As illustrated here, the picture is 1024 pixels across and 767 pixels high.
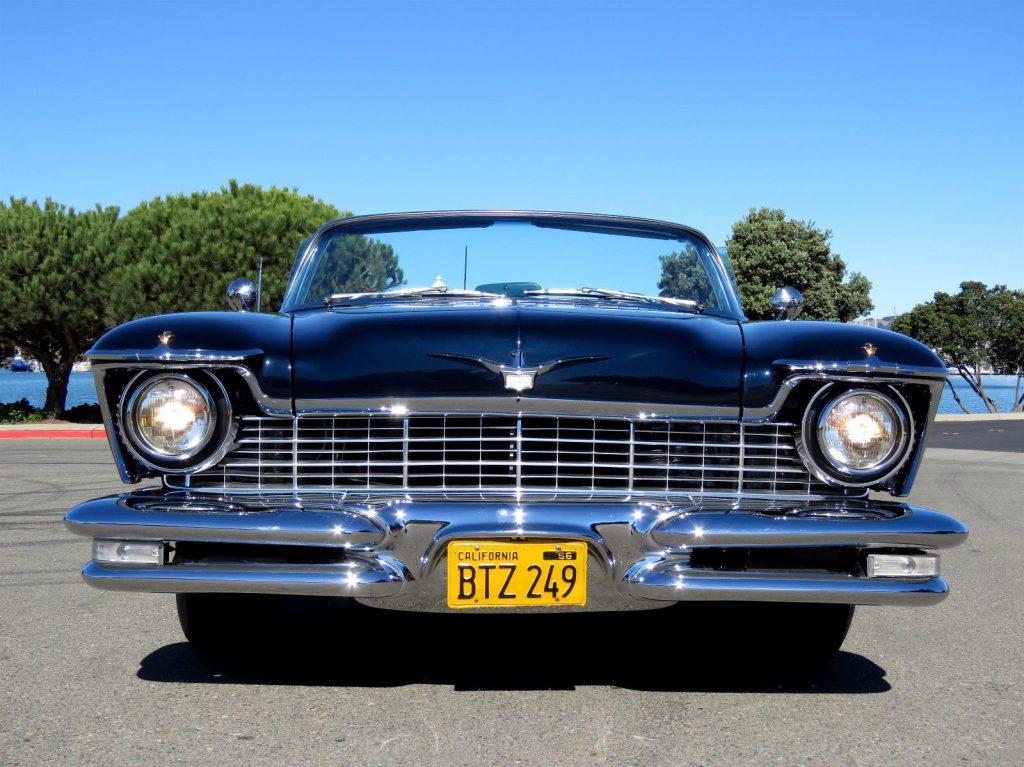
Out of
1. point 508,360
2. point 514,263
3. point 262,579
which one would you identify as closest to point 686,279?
point 514,263

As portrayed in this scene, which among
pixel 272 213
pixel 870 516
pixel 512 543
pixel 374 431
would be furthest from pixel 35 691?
pixel 272 213

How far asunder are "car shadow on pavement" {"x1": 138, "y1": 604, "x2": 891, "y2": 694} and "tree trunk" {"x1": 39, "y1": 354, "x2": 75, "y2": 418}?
2418 centimetres

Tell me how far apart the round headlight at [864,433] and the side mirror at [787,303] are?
1.49 m

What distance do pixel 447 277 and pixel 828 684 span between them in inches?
82.8

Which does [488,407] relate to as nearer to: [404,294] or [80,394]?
[404,294]

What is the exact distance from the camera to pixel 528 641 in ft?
13.4

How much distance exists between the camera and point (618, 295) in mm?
4266

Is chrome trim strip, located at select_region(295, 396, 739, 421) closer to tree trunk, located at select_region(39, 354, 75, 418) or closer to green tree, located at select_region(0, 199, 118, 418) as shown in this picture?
green tree, located at select_region(0, 199, 118, 418)

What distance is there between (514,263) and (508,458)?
4.95ft

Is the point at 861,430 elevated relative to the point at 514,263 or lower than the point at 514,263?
lower

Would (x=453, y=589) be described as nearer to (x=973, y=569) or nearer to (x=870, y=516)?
(x=870, y=516)

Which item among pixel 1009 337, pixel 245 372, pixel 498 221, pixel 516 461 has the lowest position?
pixel 516 461

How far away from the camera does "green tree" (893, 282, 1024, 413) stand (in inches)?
1991

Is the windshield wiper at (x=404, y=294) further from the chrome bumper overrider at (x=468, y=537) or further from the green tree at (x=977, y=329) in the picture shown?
the green tree at (x=977, y=329)
